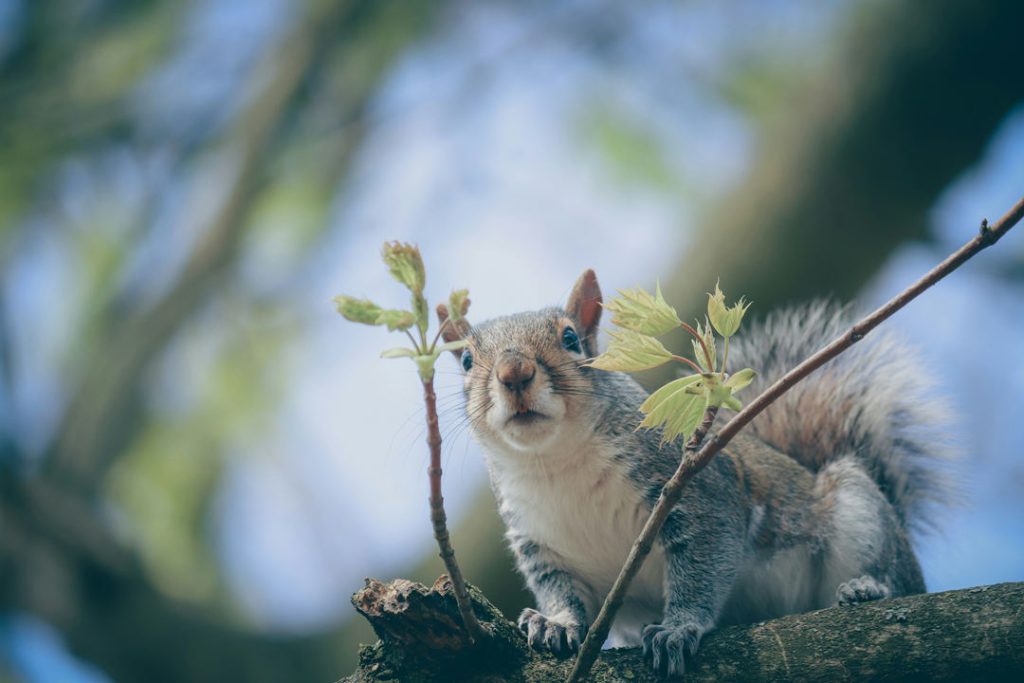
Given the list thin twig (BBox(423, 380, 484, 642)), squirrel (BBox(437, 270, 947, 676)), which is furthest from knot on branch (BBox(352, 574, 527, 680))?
squirrel (BBox(437, 270, 947, 676))

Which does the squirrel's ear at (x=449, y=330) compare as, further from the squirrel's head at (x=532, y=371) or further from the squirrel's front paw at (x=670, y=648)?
the squirrel's front paw at (x=670, y=648)

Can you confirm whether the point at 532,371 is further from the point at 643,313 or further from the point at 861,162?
the point at 861,162

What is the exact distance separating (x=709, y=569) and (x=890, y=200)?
1746mm

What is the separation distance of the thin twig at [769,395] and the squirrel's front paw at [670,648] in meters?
0.38

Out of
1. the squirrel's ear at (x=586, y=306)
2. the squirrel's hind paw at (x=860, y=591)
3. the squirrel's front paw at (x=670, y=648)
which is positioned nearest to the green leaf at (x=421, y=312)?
the squirrel's front paw at (x=670, y=648)

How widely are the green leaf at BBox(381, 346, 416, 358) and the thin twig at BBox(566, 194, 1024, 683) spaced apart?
486 mm

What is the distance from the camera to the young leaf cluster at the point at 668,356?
60.8 inches

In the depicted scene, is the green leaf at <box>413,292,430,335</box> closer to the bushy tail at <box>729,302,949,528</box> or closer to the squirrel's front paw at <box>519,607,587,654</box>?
the squirrel's front paw at <box>519,607,587,654</box>

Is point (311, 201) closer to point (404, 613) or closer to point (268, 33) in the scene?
point (268, 33)

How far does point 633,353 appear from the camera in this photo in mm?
1572

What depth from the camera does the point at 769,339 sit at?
3.89 m

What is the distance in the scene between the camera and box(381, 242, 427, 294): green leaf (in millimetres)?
1446

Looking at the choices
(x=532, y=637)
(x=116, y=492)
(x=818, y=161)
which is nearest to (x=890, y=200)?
(x=818, y=161)

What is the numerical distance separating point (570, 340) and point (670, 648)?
3.34 feet
